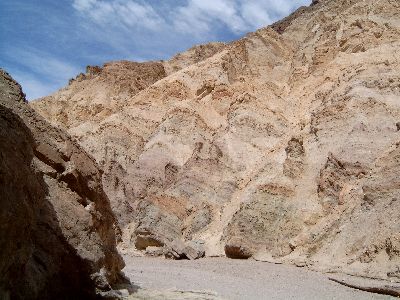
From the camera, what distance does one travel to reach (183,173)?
3133cm

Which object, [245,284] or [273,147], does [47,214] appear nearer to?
[245,284]

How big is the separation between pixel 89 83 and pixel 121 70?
446 centimetres

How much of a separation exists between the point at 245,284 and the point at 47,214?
7630mm

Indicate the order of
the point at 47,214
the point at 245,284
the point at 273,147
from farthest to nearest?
the point at 273,147, the point at 245,284, the point at 47,214

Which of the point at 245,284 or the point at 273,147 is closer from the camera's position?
the point at 245,284

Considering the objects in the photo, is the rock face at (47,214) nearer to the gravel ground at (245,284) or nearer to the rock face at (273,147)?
the gravel ground at (245,284)

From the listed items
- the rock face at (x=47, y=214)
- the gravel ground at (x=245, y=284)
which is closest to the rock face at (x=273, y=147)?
the gravel ground at (x=245, y=284)

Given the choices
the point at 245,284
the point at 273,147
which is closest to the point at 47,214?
the point at 245,284

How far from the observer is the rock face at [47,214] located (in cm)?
618

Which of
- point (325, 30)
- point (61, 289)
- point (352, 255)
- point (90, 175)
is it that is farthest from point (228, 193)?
point (325, 30)

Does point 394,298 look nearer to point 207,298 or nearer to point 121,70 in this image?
point 207,298

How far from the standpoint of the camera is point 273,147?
3152cm

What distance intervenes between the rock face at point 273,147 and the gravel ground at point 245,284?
68.5 inches

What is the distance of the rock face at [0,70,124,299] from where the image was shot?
20.3 feet
